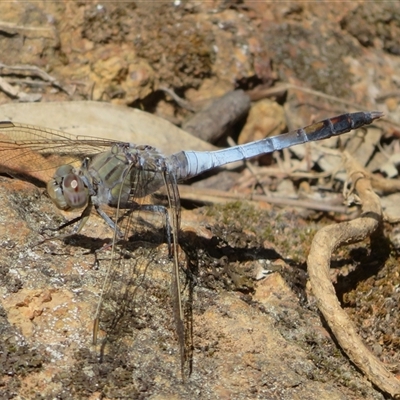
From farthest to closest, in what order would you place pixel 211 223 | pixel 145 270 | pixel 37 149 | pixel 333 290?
pixel 211 223
pixel 37 149
pixel 333 290
pixel 145 270

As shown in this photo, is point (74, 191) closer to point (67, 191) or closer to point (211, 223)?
point (67, 191)

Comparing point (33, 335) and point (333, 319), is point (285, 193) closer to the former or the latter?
point (333, 319)

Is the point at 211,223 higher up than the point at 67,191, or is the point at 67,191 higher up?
the point at 67,191

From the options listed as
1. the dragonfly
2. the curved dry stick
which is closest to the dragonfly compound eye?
the dragonfly

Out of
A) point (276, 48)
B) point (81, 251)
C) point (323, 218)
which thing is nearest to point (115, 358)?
point (81, 251)

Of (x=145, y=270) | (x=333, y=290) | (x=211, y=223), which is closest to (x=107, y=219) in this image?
(x=145, y=270)

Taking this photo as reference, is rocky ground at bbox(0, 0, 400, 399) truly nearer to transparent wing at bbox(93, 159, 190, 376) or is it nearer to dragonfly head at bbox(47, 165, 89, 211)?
transparent wing at bbox(93, 159, 190, 376)

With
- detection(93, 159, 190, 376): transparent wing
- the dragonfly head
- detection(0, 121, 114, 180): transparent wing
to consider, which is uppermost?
detection(0, 121, 114, 180): transparent wing
